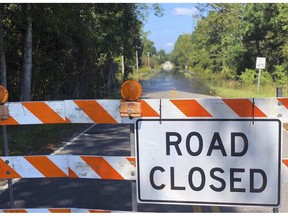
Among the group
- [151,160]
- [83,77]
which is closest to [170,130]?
[151,160]

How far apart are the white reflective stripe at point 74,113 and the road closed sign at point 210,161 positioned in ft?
1.96

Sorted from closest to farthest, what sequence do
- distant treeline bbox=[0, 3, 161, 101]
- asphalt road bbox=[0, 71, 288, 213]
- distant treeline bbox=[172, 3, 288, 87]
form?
asphalt road bbox=[0, 71, 288, 213]
distant treeline bbox=[0, 3, 161, 101]
distant treeline bbox=[172, 3, 288, 87]

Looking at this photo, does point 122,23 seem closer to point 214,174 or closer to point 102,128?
point 102,128

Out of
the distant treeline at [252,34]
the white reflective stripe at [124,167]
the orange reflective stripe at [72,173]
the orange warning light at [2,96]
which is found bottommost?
the orange reflective stripe at [72,173]

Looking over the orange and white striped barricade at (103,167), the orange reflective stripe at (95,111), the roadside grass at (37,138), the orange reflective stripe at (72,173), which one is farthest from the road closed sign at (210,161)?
the roadside grass at (37,138)

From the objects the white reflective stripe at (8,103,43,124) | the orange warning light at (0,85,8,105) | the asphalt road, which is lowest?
the asphalt road

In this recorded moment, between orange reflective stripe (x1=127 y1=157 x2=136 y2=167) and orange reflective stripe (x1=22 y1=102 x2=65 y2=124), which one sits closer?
orange reflective stripe (x1=127 y1=157 x2=136 y2=167)

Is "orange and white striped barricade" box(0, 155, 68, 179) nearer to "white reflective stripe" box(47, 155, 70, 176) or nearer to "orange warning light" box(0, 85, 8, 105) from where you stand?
"white reflective stripe" box(47, 155, 70, 176)

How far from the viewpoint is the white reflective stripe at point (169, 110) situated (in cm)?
343

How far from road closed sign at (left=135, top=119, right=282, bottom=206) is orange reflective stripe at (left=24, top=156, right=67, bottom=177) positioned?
0.95 metres

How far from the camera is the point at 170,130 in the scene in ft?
11.3

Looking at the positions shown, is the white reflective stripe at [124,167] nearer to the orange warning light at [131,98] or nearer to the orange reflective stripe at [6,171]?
the orange warning light at [131,98]

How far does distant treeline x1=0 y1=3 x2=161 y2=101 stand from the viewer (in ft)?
39.7

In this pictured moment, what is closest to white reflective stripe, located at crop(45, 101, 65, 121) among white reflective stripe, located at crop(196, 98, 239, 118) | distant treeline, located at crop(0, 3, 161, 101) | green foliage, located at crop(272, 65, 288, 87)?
white reflective stripe, located at crop(196, 98, 239, 118)
